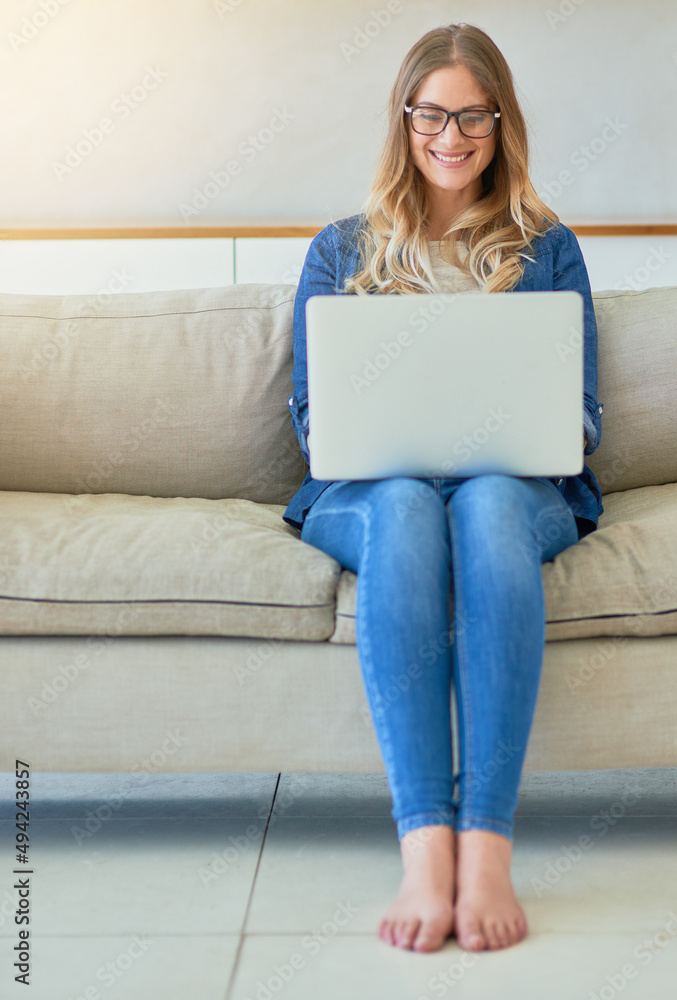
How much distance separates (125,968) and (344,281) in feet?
3.38

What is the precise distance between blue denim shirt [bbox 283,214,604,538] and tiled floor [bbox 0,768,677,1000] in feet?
1.42

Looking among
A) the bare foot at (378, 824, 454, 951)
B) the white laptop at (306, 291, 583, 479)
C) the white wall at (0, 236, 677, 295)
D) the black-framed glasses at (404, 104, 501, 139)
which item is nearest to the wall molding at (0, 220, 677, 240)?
the white wall at (0, 236, 677, 295)

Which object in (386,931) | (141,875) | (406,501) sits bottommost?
(141,875)

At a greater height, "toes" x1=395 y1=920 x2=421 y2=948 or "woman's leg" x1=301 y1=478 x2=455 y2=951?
"woman's leg" x1=301 y1=478 x2=455 y2=951

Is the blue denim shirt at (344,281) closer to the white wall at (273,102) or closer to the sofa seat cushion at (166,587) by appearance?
the sofa seat cushion at (166,587)

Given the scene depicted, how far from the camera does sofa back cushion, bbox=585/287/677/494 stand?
162 cm

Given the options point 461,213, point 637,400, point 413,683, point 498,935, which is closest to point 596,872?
point 498,935

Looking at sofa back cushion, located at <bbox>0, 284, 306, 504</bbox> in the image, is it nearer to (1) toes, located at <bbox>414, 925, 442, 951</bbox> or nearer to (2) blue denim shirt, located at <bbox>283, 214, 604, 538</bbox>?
(2) blue denim shirt, located at <bbox>283, 214, 604, 538</bbox>

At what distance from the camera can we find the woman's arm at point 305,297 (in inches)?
58.8

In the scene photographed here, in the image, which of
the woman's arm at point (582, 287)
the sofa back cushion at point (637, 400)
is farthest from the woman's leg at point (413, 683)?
the sofa back cushion at point (637, 400)

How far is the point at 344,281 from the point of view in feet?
4.96

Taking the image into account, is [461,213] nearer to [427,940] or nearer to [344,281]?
[344,281]

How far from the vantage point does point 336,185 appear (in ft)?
8.05

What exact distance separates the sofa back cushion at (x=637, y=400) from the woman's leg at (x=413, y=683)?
2.05 ft
